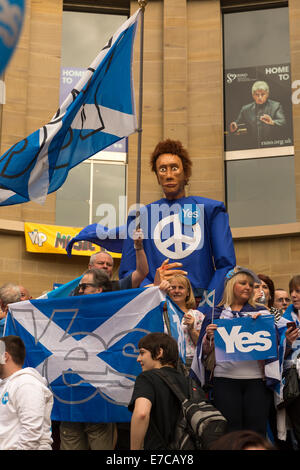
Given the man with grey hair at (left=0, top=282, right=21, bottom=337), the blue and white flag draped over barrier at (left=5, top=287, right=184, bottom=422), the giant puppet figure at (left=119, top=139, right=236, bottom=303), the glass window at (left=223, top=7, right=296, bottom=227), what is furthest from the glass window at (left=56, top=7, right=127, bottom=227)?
the blue and white flag draped over barrier at (left=5, top=287, right=184, bottom=422)

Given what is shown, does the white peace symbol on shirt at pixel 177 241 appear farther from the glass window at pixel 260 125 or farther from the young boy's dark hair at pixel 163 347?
the glass window at pixel 260 125

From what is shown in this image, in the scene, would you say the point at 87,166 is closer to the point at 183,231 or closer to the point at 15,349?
the point at 183,231

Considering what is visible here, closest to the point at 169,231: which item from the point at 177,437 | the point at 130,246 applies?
the point at 130,246

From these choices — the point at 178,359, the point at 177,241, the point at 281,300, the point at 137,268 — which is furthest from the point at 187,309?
the point at 281,300

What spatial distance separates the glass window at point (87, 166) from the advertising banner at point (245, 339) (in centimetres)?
1079

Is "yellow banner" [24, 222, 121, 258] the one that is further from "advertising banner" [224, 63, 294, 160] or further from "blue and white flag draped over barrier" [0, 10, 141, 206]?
"blue and white flag draped over barrier" [0, 10, 141, 206]

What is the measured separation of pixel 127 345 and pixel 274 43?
41.3 feet

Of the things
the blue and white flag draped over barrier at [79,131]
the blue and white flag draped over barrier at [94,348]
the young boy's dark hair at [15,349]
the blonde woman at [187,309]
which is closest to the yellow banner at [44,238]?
the blue and white flag draped over barrier at [79,131]

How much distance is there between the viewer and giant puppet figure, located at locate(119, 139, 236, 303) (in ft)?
22.4

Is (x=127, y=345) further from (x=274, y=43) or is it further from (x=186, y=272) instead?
(x=274, y=43)

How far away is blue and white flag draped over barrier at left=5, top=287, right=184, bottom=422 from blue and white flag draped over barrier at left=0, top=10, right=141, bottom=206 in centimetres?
131

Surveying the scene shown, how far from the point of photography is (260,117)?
16828 mm

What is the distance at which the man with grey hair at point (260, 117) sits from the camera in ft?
55.0

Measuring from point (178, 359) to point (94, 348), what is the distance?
3.70 feet
